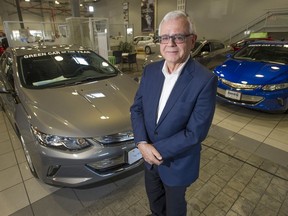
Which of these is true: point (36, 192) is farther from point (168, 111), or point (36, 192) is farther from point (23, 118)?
point (168, 111)

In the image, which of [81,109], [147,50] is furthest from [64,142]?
[147,50]

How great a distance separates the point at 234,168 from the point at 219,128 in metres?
1.02

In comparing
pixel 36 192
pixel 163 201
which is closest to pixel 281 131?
pixel 163 201

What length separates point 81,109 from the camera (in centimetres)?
178

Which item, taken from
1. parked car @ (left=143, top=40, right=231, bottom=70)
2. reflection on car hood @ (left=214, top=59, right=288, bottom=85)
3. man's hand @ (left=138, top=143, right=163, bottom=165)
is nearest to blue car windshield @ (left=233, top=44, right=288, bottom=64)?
reflection on car hood @ (left=214, top=59, right=288, bottom=85)

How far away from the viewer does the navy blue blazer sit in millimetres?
942

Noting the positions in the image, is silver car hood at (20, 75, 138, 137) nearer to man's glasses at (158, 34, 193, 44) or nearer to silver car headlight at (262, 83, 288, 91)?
man's glasses at (158, 34, 193, 44)

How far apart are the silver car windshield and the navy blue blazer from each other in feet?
4.50

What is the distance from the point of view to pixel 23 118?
6.00 ft

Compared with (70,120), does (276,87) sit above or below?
below

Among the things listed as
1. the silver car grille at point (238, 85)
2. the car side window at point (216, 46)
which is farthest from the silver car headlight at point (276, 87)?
the car side window at point (216, 46)

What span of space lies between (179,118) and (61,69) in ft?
6.20

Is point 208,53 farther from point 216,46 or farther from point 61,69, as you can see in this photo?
point 61,69

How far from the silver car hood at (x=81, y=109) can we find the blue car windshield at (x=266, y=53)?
9.60 feet
